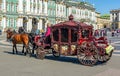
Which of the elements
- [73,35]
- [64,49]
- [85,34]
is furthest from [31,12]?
[73,35]

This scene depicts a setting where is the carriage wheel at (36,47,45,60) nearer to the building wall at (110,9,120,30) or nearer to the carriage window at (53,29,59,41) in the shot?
the carriage window at (53,29,59,41)

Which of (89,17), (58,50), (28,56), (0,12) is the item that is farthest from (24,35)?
(89,17)

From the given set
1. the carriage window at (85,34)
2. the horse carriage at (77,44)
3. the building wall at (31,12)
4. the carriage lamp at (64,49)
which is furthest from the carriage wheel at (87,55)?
the building wall at (31,12)

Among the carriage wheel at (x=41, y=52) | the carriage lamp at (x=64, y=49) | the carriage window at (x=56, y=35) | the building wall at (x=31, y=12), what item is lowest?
the carriage wheel at (x=41, y=52)

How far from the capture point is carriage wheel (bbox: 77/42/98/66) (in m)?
13.9

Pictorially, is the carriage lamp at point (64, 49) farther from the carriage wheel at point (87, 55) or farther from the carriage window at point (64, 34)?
the carriage wheel at point (87, 55)

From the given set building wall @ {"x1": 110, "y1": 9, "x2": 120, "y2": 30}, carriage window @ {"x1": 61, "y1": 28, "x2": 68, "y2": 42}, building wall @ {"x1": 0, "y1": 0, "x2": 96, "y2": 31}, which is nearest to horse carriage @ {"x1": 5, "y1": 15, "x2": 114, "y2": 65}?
carriage window @ {"x1": 61, "y1": 28, "x2": 68, "y2": 42}

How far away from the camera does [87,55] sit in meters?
14.1

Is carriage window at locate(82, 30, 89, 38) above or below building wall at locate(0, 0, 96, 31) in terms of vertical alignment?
below

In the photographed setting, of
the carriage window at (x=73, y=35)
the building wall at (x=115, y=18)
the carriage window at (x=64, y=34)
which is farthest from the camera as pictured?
the building wall at (x=115, y=18)

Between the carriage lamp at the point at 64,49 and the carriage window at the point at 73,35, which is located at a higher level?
the carriage window at the point at 73,35

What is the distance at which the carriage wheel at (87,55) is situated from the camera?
13.9 metres

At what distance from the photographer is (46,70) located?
12320 millimetres

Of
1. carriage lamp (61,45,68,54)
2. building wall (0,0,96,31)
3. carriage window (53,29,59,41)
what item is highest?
building wall (0,0,96,31)
